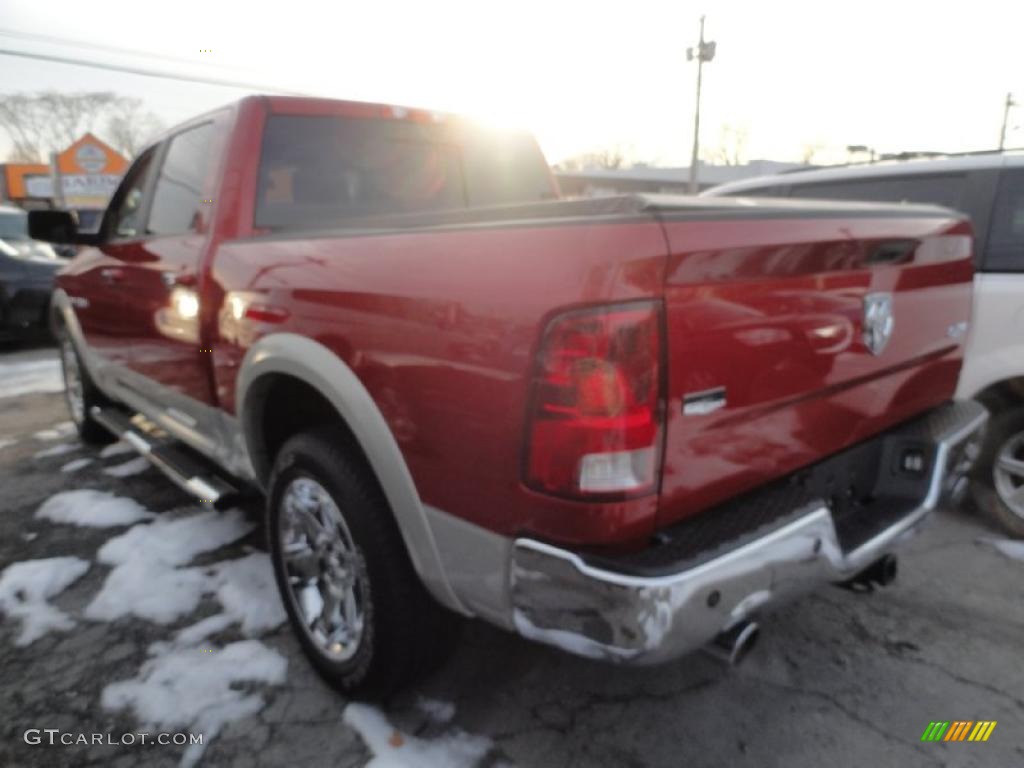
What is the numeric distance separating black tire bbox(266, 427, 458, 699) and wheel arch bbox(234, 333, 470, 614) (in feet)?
0.17

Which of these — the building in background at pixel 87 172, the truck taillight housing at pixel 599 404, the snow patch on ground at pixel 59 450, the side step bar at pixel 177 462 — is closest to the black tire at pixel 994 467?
the truck taillight housing at pixel 599 404

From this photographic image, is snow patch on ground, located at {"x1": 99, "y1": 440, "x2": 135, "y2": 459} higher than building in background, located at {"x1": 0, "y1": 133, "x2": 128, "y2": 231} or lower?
lower

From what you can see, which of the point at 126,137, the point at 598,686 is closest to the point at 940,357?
the point at 598,686

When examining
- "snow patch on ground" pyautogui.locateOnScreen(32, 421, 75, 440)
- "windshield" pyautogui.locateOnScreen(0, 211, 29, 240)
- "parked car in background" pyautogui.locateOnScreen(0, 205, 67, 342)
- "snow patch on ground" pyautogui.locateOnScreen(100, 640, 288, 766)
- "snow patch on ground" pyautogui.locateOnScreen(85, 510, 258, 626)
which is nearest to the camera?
"snow patch on ground" pyautogui.locateOnScreen(100, 640, 288, 766)

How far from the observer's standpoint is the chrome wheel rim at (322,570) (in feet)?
6.83

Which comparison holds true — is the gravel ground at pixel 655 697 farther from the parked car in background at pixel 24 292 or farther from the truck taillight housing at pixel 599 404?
the parked car in background at pixel 24 292

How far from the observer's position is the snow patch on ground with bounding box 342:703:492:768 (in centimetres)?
194

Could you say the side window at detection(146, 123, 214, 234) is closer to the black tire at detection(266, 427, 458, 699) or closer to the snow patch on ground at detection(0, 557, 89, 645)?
the black tire at detection(266, 427, 458, 699)

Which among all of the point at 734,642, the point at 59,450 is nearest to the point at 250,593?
the point at 734,642

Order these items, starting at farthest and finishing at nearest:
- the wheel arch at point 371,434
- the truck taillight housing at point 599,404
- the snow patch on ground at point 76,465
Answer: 1. the snow patch on ground at point 76,465
2. the wheel arch at point 371,434
3. the truck taillight housing at point 599,404

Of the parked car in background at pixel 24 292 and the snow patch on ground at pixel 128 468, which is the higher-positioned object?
the parked car in background at pixel 24 292

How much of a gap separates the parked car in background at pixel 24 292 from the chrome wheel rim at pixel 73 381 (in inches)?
163

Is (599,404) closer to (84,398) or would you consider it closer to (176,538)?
(176,538)

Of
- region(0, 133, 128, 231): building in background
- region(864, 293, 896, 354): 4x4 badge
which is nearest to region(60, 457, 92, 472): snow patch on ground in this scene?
region(864, 293, 896, 354): 4x4 badge
